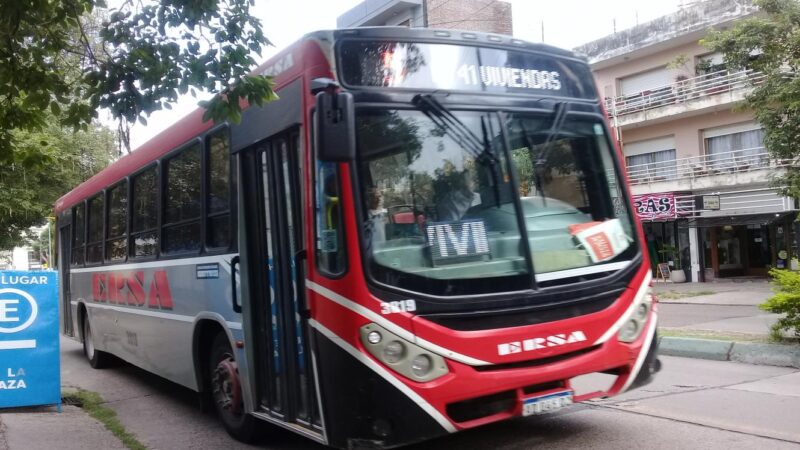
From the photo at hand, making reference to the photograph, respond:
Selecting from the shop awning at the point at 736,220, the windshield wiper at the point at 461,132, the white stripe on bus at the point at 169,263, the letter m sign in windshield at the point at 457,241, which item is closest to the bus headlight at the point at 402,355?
the letter m sign in windshield at the point at 457,241

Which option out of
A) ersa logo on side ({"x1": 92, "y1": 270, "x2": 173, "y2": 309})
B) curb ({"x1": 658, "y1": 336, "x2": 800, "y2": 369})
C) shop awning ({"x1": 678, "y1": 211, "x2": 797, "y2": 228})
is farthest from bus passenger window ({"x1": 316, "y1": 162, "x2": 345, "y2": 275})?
shop awning ({"x1": 678, "y1": 211, "x2": 797, "y2": 228})

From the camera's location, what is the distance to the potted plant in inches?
1047

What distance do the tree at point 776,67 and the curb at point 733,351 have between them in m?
5.93

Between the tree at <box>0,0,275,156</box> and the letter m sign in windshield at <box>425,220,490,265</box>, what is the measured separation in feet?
5.37

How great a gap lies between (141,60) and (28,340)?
136 inches

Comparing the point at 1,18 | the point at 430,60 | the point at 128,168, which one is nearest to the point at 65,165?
the point at 128,168

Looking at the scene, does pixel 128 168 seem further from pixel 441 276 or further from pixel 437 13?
pixel 437 13

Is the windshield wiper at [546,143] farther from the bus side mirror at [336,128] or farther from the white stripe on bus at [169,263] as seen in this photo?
the white stripe on bus at [169,263]

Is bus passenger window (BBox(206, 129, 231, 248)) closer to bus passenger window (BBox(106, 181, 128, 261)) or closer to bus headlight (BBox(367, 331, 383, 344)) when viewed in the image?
bus headlight (BBox(367, 331, 383, 344))

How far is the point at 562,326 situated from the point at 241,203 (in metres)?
2.67

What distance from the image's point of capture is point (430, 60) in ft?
15.0

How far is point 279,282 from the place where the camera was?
512 cm

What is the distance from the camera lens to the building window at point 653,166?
27080 mm

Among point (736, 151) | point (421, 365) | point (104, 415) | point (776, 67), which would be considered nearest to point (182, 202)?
point (104, 415)
